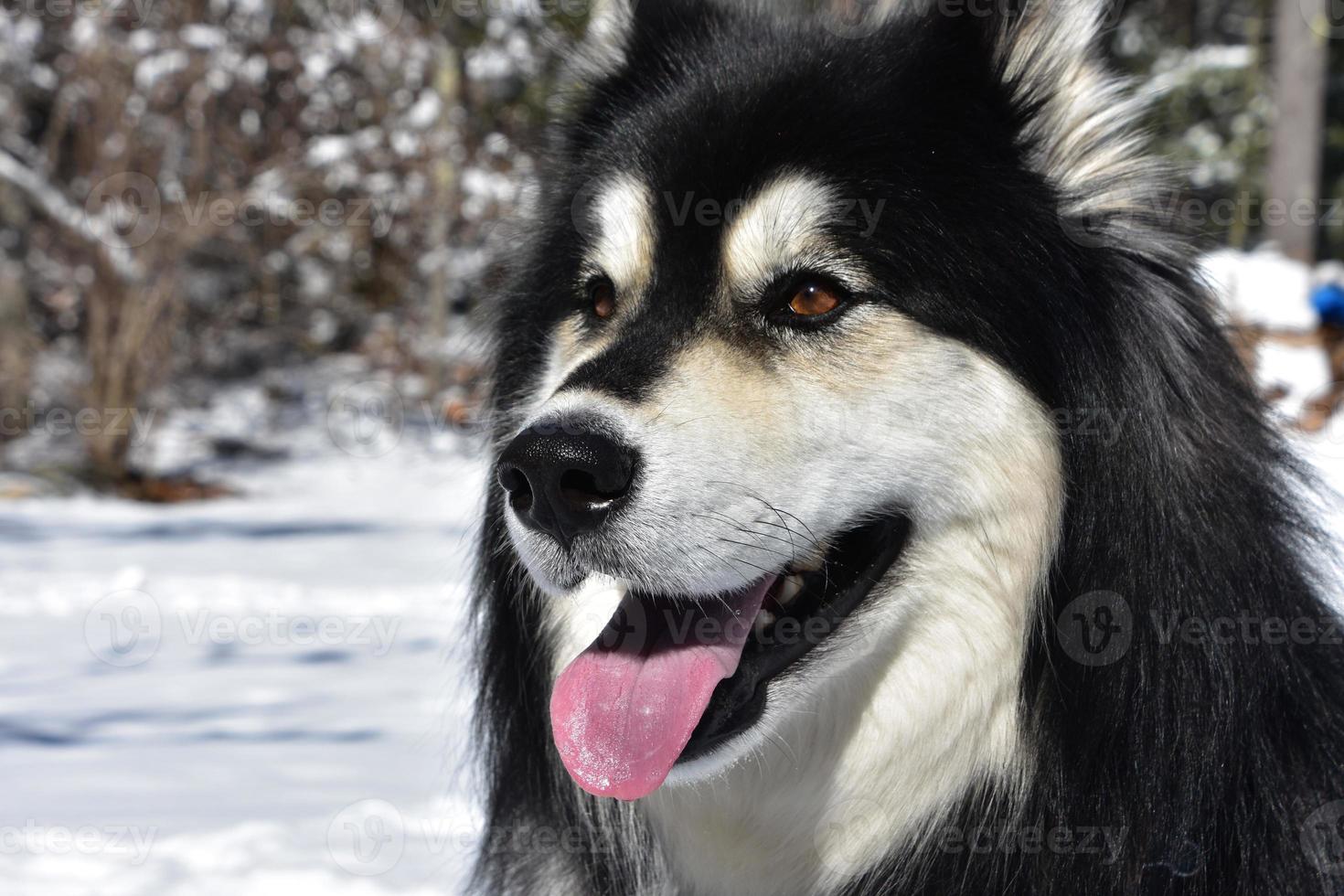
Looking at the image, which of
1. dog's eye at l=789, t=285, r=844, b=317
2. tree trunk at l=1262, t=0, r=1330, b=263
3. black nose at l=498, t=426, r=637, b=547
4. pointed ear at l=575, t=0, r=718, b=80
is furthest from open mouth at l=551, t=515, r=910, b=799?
tree trunk at l=1262, t=0, r=1330, b=263

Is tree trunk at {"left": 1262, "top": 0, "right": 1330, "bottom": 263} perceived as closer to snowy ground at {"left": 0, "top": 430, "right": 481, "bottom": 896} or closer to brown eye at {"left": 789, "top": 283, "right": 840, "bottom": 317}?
snowy ground at {"left": 0, "top": 430, "right": 481, "bottom": 896}

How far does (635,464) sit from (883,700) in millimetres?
611

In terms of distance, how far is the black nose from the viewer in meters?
1.80

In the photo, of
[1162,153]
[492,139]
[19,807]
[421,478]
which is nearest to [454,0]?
[492,139]

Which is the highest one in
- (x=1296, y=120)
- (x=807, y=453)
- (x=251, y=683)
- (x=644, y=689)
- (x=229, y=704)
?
(x=1296, y=120)

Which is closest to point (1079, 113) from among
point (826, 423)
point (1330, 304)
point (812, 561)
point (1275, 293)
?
point (826, 423)

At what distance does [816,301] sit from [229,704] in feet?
11.4

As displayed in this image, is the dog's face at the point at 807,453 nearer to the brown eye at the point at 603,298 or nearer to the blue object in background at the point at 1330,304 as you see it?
the brown eye at the point at 603,298

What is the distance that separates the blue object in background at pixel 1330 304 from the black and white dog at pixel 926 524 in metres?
6.95

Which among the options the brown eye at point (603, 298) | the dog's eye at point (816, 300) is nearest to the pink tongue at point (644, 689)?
the dog's eye at point (816, 300)

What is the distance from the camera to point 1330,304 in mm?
8133

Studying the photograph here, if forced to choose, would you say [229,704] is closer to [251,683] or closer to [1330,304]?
[251,683]

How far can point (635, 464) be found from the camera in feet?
6.11

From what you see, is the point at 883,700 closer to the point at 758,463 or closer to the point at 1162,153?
the point at 758,463
